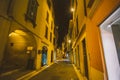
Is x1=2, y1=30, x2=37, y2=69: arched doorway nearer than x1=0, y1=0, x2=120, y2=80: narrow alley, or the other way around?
x1=0, y1=0, x2=120, y2=80: narrow alley

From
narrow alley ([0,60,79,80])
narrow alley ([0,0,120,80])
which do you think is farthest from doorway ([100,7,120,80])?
narrow alley ([0,60,79,80])

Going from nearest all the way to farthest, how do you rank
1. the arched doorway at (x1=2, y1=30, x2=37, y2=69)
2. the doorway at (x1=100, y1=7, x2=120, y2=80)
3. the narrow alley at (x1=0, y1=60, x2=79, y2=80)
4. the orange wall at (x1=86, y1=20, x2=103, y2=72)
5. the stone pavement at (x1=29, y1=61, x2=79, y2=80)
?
1. the doorway at (x1=100, y1=7, x2=120, y2=80)
2. the orange wall at (x1=86, y1=20, x2=103, y2=72)
3. the narrow alley at (x1=0, y1=60, x2=79, y2=80)
4. the stone pavement at (x1=29, y1=61, x2=79, y2=80)
5. the arched doorway at (x1=2, y1=30, x2=37, y2=69)

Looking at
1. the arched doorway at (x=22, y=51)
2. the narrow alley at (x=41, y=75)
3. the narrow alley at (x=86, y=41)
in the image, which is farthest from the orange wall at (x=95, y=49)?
the arched doorway at (x=22, y=51)

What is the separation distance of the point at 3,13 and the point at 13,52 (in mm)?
5426

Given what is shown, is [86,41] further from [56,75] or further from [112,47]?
[56,75]

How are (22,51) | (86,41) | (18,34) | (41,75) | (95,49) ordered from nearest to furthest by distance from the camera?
1. (95,49)
2. (86,41)
3. (41,75)
4. (18,34)
5. (22,51)

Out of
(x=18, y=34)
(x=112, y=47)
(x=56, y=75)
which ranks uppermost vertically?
(x=18, y=34)

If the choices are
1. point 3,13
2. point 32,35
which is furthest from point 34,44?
point 3,13

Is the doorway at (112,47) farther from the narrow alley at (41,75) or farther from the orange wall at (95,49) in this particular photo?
the narrow alley at (41,75)

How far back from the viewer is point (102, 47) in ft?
8.35

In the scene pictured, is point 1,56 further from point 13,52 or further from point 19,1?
point 13,52

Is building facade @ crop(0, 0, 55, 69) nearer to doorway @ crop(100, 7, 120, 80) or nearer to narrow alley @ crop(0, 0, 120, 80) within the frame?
narrow alley @ crop(0, 0, 120, 80)

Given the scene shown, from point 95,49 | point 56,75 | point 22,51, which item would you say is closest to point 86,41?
point 95,49

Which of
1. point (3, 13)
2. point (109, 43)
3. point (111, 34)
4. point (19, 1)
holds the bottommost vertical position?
point (109, 43)
